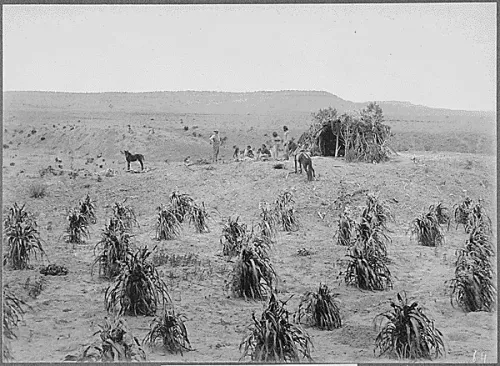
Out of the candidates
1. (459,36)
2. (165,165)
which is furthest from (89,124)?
(459,36)

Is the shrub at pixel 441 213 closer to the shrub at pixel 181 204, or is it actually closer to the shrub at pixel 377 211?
the shrub at pixel 377 211

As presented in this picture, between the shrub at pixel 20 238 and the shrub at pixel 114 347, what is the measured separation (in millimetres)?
870

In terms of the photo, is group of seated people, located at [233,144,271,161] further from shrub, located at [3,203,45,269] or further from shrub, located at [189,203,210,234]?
shrub, located at [3,203,45,269]

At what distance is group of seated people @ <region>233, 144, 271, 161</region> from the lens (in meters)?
5.89

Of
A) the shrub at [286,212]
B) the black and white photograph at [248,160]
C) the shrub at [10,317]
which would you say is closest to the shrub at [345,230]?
the black and white photograph at [248,160]

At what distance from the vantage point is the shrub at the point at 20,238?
5.59m

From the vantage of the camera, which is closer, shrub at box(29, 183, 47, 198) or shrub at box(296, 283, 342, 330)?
shrub at box(296, 283, 342, 330)

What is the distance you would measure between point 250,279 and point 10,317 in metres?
1.88

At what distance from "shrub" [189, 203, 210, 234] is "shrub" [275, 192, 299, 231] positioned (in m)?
0.59

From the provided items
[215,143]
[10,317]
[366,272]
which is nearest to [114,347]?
[10,317]

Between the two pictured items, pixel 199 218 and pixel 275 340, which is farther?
pixel 199 218

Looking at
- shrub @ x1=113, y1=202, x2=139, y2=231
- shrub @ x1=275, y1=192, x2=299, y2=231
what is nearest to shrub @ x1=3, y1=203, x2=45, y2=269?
shrub @ x1=113, y1=202, x2=139, y2=231

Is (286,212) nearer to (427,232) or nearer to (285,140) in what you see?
(285,140)

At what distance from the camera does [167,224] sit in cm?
568
